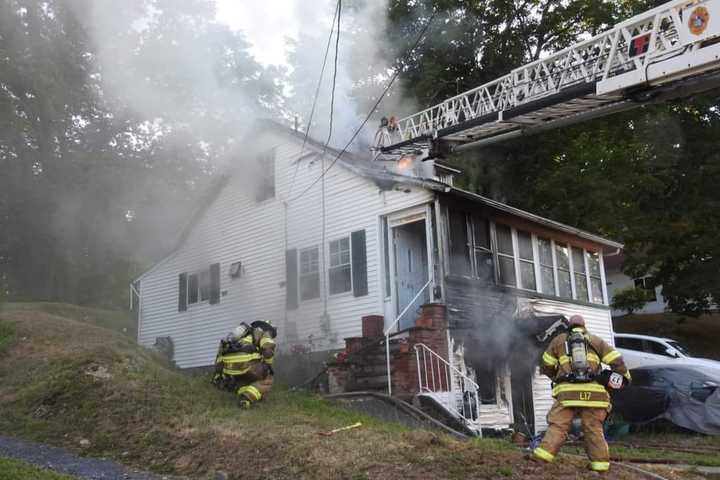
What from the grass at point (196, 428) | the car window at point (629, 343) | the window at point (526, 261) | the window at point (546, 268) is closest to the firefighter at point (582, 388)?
the grass at point (196, 428)

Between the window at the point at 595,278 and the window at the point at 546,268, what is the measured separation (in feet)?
5.98

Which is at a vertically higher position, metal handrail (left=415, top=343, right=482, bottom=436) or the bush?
the bush

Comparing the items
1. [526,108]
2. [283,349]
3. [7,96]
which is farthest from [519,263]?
[7,96]

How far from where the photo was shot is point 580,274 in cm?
1600

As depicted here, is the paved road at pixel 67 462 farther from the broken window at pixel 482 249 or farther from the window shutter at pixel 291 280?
the broken window at pixel 482 249

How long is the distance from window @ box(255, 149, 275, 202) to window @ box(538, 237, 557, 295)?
6149mm

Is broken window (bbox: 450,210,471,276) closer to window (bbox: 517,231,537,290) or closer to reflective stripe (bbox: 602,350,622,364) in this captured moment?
window (bbox: 517,231,537,290)

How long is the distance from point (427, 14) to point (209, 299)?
12.2 metres

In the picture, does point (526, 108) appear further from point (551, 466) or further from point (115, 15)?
point (115, 15)

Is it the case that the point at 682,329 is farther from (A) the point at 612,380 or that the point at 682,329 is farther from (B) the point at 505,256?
(A) the point at 612,380

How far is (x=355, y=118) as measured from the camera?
63.0 feet

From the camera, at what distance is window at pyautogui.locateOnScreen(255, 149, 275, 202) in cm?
1563

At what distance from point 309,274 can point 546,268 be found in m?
5.21

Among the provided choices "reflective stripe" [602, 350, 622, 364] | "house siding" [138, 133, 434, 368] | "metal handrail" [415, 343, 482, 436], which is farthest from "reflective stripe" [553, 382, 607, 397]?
"house siding" [138, 133, 434, 368]
